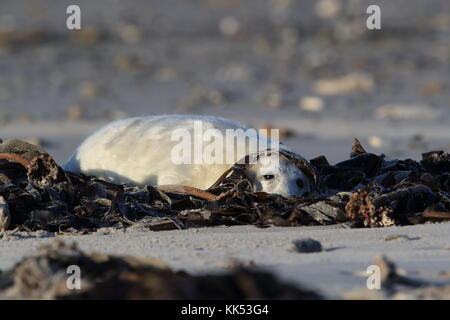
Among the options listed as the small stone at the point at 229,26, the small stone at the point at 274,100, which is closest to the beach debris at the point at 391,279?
the small stone at the point at 274,100

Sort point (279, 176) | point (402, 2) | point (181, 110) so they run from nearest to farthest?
point (279, 176)
point (181, 110)
point (402, 2)

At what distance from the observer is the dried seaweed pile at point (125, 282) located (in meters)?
2.80

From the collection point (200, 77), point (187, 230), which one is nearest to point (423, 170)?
point (187, 230)

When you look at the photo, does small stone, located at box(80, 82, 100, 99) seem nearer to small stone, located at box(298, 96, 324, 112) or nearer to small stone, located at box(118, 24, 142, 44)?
small stone, located at box(118, 24, 142, 44)

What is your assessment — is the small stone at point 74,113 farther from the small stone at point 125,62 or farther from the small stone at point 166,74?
the small stone at point 125,62

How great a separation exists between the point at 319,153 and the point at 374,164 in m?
2.76

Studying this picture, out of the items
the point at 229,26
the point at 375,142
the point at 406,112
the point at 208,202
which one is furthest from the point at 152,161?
the point at 229,26

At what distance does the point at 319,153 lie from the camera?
7910 mm

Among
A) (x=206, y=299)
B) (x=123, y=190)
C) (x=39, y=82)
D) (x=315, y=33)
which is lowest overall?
(x=206, y=299)

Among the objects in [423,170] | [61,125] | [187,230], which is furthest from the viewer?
[61,125]

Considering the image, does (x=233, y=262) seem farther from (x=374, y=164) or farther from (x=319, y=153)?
(x=319, y=153)

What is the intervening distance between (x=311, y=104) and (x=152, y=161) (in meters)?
6.04

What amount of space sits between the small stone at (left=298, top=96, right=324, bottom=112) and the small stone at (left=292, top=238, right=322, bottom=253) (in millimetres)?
7147

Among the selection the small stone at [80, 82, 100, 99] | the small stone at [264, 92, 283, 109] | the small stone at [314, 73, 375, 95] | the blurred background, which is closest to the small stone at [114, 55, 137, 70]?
the blurred background
